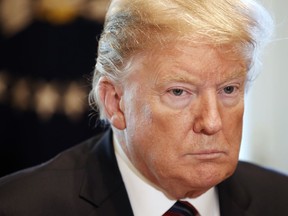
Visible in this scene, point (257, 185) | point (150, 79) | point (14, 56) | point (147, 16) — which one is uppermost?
point (147, 16)

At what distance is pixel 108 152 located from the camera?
183 cm

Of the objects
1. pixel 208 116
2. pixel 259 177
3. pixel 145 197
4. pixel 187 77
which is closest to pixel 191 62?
pixel 187 77

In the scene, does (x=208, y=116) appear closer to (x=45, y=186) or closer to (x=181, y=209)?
(x=181, y=209)

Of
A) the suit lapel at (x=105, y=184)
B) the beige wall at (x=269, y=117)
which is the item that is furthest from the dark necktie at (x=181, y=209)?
the beige wall at (x=269, y=117)

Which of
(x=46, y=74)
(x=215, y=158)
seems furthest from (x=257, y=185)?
(x=46, y=74)

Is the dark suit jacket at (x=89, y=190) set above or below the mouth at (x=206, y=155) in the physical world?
below

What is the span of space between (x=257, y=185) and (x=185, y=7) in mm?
726

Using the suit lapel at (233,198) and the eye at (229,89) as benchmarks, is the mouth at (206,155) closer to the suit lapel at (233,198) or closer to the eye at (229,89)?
the eye at (229,89)

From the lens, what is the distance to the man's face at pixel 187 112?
1513mm

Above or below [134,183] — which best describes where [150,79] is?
above

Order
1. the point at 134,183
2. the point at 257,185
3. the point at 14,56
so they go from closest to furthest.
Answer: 1. the point at 134,183
2. the point at 257,185
3. the point at 14,56

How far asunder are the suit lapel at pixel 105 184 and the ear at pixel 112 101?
0.50 feet

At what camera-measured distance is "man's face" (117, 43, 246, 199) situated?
1513 mm

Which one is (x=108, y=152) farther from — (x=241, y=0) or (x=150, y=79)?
(x=241, y=0)
